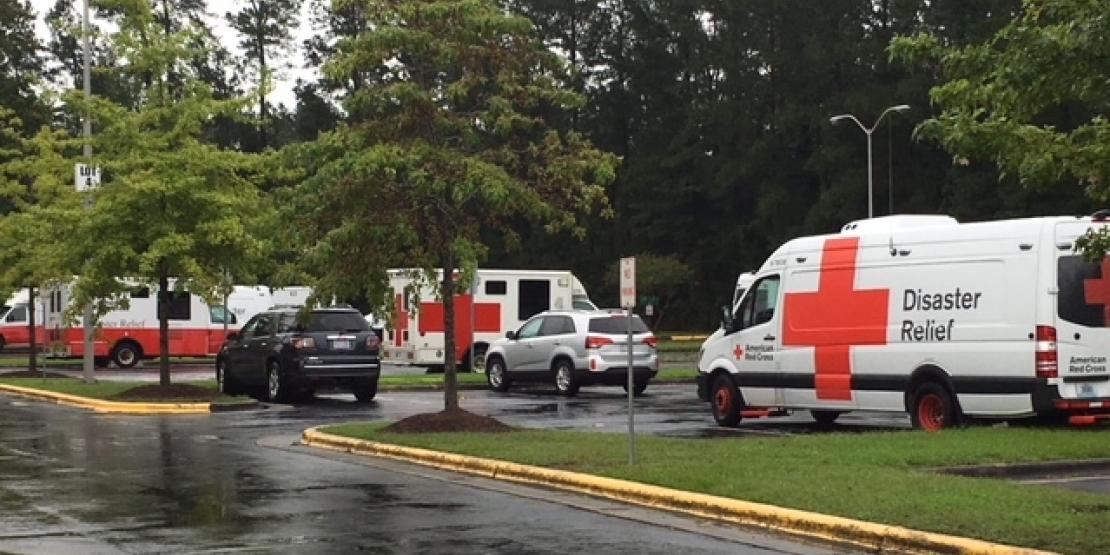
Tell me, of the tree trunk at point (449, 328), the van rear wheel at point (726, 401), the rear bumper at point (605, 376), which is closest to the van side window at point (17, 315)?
the rear bumper at point (605, 376)

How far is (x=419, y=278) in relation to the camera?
20484 millimetres

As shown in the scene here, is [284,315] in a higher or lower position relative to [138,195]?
lower

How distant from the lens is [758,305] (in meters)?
20.6

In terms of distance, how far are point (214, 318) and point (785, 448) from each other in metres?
35.3

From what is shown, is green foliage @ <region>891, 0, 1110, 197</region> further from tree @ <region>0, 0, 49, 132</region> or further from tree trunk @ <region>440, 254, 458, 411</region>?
tree @ <region>0, 0, 49, 132</region>

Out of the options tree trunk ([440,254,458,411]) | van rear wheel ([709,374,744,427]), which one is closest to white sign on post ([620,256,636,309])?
tree trunk ([440,254,458,411])

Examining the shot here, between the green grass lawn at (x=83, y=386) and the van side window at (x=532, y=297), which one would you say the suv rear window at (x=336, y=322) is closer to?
the green grass lawn at (x=83, y=386)

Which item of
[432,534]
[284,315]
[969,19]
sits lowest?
[432,534]

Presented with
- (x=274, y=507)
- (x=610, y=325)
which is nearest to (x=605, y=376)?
Result: (x=610, y=325)

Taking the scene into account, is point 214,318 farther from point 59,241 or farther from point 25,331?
point 59,241

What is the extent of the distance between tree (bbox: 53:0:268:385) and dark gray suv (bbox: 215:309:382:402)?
137 centimetres

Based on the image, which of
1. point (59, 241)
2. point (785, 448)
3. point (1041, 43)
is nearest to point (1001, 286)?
point (785, 448)

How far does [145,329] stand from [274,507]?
114 feet

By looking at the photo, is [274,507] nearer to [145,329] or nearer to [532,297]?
[532,297]
